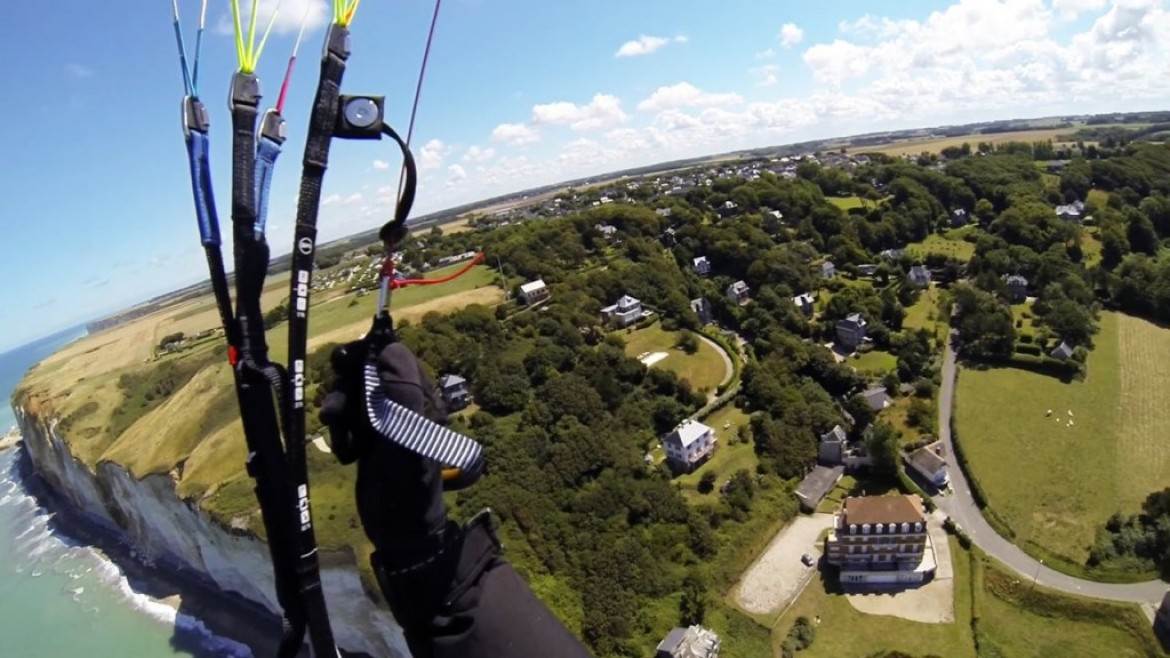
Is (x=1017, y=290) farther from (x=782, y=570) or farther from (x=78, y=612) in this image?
(x=78, y=612)

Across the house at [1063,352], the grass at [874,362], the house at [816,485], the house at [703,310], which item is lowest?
the house at [1063,352]

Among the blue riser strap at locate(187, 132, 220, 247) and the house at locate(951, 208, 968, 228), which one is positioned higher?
the blue riser strap at locate(187, 132, 220, 247)

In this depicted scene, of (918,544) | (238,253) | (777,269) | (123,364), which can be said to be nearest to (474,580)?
(238,253)

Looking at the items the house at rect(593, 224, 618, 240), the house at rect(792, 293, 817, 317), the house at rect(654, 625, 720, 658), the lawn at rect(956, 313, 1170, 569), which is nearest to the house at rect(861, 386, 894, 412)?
the lawn at rect(956, 313, 1170, 569)

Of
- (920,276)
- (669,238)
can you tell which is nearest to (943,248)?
(920,276)

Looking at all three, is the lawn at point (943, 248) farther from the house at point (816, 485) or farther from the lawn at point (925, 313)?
the house at point (816, 485)

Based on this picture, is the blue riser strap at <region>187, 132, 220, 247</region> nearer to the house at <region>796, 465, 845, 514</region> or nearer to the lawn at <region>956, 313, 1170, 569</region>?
the house at <region>796, 465, 845, 514</region>

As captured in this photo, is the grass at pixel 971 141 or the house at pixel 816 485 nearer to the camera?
the house at pixel 816 485

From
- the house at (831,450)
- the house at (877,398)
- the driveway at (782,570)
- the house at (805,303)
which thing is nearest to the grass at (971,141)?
the house at (805,303)
